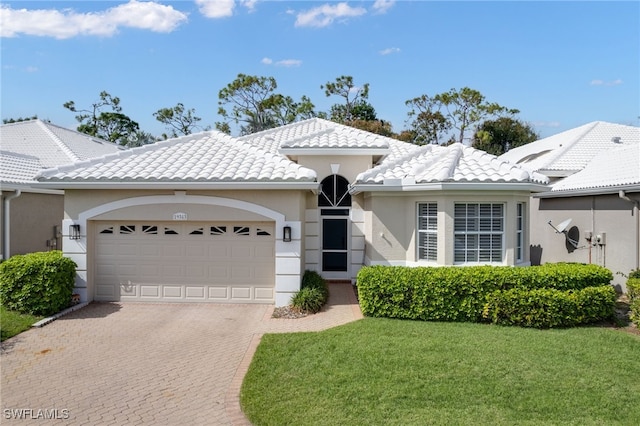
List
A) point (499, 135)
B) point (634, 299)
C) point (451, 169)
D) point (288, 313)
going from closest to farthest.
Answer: point (634, 299), point (288, 313), point (451, 169), point (499, 135)

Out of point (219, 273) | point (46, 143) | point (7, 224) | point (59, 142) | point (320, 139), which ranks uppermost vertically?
point (59, 142)

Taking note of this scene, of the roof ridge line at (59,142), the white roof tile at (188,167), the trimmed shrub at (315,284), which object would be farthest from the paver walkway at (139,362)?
the roof ridge line at (59,142)

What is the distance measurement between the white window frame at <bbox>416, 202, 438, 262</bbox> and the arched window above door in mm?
3956

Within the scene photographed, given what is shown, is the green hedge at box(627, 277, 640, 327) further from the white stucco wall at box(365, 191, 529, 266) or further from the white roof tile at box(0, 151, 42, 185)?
the white roof tile at box(0, 151, 42, 185)

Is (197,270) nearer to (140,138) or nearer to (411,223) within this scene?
(411,223)

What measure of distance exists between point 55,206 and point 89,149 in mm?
7902

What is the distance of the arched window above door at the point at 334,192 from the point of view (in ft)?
52.0

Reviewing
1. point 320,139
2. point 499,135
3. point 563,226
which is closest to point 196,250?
point 320,139

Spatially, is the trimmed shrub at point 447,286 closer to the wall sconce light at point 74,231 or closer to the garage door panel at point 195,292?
the garage door panel at point 195,292

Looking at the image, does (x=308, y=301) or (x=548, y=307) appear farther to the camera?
(x=308, y=301)

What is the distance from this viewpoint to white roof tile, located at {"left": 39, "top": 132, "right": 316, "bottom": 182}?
37.4 feet

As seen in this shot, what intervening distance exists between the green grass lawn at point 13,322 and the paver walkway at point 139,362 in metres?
0.29

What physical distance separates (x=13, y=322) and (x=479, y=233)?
12132 mm

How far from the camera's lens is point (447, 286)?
32.9 ft
